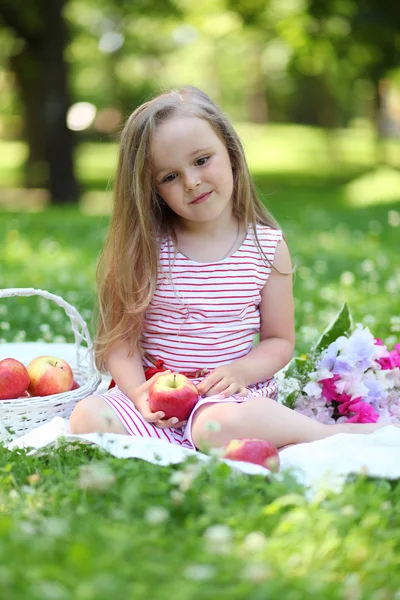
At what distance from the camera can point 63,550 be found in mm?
2002

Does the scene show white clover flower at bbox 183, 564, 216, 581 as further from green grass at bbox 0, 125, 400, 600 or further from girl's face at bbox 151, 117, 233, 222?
girl's face at bbox 151, 117, 233, 222

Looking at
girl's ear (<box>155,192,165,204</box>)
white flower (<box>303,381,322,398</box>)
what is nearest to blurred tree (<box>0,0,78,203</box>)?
girl's ear (<box>155,192,165,204</box>)

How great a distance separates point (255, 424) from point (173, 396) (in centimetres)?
33

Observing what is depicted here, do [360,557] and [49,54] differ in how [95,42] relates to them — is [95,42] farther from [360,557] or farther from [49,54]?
[360,557]

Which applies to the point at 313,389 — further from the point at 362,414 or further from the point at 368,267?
the point at 368,267

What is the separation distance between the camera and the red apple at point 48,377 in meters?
3.65

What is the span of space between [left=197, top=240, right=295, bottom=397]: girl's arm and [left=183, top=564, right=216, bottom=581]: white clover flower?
1.53 metres

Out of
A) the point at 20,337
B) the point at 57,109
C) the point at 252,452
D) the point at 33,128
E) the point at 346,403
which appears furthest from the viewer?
the point at 33,128

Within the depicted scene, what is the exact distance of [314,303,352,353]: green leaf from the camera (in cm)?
382

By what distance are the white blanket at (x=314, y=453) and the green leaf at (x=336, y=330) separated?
0.73 meters

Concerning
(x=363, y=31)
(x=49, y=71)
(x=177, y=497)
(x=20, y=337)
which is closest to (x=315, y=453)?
(x=177, y=497)

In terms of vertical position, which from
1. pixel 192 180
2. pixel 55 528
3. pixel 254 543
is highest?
pixel 192 180

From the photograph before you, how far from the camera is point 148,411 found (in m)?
3.19

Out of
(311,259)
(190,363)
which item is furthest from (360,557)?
(311,259)
